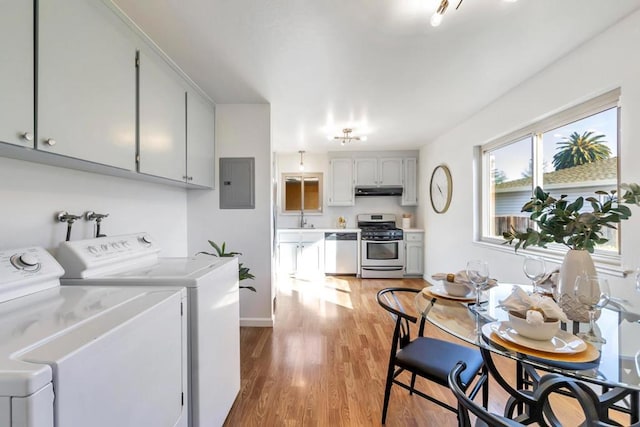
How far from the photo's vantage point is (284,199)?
17.7 ft

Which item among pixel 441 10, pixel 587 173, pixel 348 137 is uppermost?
pixel 348 137

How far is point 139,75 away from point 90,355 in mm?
1629

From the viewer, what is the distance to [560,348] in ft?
2.93

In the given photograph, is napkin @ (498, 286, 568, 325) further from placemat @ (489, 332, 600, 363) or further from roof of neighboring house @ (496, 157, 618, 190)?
roof of neighboring house @ (496, 157, 618, 190)

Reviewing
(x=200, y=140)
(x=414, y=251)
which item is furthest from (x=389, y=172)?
(x=200, y=140)

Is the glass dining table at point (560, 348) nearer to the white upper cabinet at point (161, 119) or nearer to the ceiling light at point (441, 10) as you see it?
the ceiling light at point (441, 10)

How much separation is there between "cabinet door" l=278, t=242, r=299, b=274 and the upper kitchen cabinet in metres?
1.75

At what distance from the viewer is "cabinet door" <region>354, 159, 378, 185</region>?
5121 millimetres

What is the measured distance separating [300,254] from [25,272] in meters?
3.93

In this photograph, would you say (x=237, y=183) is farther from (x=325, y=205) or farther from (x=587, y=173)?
Answer: (x=587, y=173)

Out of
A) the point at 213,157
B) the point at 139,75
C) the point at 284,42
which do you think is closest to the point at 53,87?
the point at 139,75


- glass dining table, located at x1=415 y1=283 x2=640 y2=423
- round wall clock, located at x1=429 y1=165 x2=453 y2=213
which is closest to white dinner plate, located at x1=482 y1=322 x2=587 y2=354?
glass dining table, located at x1=415 y1=283 x2=640 y2=423

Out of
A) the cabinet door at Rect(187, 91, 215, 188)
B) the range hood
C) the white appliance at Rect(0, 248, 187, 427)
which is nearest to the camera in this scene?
the white appliance at Rect(0, 248, 187, 427)

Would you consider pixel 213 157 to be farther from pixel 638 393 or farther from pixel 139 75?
pixel 638 393
